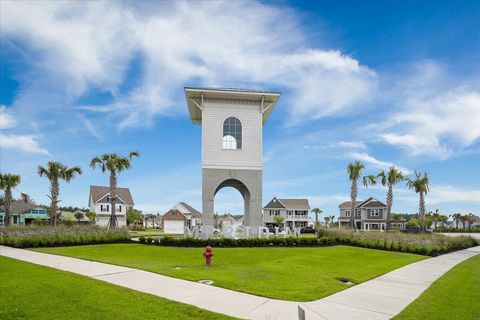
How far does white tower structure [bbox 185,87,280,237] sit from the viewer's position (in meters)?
24.6

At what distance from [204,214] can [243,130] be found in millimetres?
6361

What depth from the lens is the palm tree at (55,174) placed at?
35.1 metres

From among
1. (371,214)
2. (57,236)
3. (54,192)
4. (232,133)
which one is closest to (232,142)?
(232,133)

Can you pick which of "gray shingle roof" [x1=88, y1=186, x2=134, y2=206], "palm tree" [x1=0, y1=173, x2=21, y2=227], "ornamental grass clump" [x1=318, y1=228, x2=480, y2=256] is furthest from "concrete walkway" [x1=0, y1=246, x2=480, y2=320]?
"gray shingle roof" [x1=88, y1=186, x2=134, y2=206]

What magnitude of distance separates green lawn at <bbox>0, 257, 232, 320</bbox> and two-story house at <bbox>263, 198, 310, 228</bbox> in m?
63.3

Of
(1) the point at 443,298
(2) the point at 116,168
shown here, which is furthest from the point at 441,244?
(2) the point at 116,168

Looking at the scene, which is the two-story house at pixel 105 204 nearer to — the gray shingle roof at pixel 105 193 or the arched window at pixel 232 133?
the gray shingle roof at pixel 105 193

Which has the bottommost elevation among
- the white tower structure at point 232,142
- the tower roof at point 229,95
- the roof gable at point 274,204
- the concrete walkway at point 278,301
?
the roof gable at point 274,204

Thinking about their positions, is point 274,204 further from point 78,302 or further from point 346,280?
point 78,302

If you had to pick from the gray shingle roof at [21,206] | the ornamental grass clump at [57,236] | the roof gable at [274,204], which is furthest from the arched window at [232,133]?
the roof gable at [274,204]

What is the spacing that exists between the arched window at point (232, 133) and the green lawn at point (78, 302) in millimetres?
15950

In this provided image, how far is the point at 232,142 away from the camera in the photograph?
2550 centimetres

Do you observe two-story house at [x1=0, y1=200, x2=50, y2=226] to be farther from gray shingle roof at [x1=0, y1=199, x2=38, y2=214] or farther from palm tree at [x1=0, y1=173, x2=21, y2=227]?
palm tree at [x1=0, y1=173, x2=21, y2=227]

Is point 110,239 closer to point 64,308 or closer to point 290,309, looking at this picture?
point 64,308
